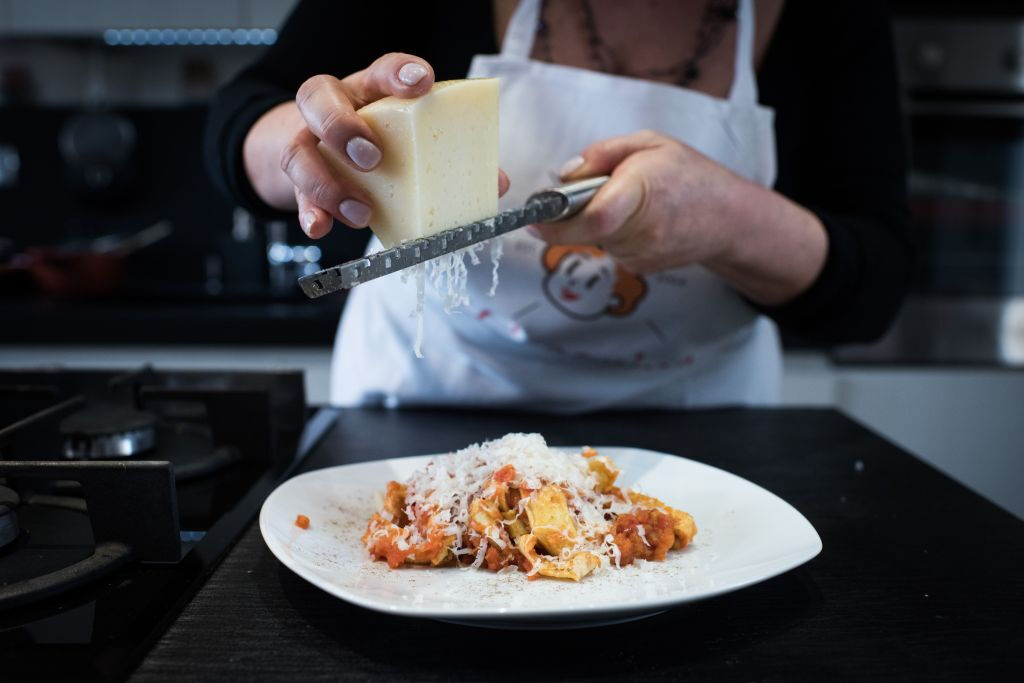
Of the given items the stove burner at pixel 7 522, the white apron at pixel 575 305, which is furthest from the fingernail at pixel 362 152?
the white apron at pixel 575 305

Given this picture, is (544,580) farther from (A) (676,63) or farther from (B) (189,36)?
(B) (189,36)

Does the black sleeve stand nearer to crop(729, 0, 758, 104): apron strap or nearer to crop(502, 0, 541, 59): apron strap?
crop(729, 0, 758, 104): apron strap

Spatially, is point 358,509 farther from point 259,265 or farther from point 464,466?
point 259,265

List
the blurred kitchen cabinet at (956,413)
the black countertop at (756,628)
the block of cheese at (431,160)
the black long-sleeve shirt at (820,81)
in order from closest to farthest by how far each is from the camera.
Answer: the black countertop at (756,628) → the block of cheese at (431,160) → the black long-sleeve shirt at (820,81) → the blurred kitchen cabinet at (956,413)

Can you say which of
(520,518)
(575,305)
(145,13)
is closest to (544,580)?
(520,518)

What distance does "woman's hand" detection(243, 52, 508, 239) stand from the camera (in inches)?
24.9

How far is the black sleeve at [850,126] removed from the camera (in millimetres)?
1146

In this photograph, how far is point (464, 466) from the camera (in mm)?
733

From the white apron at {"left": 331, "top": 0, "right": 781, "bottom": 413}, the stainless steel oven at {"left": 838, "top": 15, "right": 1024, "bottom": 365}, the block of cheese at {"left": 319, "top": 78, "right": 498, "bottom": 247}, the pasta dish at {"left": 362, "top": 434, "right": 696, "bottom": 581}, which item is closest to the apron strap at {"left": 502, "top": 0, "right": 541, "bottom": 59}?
the white apron at {"left": 331, "top": 0, "right": 781, "bottom": 413}

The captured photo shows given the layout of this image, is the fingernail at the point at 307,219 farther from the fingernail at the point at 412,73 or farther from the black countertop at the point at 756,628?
the black countertop at the point at 756,628

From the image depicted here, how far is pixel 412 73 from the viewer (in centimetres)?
62

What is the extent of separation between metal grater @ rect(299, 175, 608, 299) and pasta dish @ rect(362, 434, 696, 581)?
0.18 meters

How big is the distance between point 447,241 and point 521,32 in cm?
62

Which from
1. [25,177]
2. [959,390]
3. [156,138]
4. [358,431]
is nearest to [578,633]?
[358,431]
